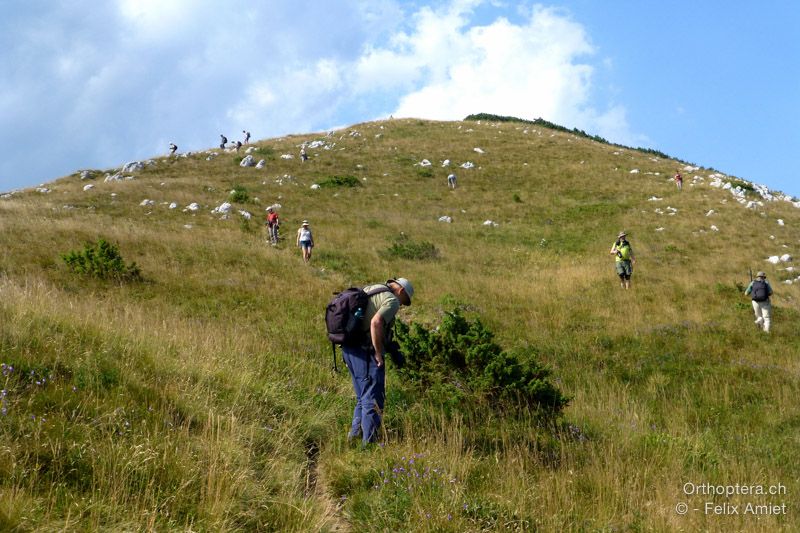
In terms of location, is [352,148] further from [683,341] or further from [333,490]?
[333,490]

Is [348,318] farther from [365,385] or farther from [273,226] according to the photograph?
[273,226]

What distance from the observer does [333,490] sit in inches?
140

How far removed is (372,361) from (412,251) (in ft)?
45.1

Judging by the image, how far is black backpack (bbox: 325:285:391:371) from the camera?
4281 millimetres

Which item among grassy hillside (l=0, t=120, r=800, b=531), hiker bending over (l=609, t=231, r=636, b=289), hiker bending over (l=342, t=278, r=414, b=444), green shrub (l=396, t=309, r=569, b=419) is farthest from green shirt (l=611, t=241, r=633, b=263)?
hiker bending over (l=342, t=278, r=414, b=444)

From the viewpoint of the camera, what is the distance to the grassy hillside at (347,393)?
9.85 feet

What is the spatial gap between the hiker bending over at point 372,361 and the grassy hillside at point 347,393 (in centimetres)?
23

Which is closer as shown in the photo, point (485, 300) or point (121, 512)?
point (121, 512)

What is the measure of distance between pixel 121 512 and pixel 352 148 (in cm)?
4230

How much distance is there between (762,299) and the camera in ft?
35.0

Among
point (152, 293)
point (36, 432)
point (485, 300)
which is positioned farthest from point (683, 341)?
point (152, 293)

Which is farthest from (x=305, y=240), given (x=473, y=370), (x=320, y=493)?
(x=320, y=493)

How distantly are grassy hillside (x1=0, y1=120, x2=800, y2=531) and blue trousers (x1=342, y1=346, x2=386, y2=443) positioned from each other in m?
0.21

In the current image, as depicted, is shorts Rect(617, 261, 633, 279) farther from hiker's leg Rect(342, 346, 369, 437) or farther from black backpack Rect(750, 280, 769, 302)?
hiker's leg Rect(342, 346, 369, 437)
